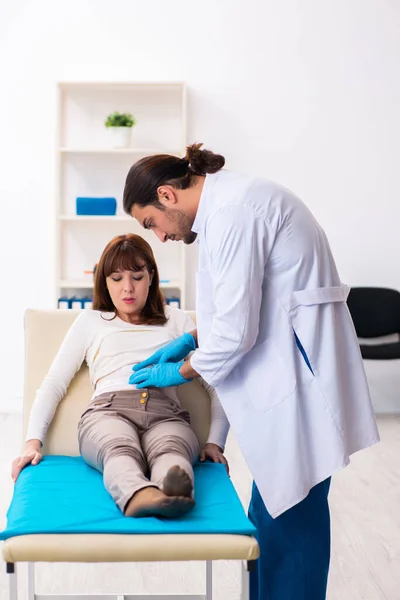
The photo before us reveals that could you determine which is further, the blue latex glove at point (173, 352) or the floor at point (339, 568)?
the floor at point (339, 568)

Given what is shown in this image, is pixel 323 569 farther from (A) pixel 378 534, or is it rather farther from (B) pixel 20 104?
(B) pixel 20 104

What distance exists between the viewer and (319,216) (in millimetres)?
Answer: 4141

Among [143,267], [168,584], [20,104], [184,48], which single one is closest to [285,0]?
[184,48]

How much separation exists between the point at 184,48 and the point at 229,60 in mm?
245

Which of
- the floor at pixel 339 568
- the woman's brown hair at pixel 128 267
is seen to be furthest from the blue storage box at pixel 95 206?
the woman's brown hair at pixel 128 267

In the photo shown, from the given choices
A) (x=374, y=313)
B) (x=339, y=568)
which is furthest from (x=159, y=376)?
(x=374, y=313)

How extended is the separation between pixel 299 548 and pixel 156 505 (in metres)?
0.34

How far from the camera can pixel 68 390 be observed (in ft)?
6.23

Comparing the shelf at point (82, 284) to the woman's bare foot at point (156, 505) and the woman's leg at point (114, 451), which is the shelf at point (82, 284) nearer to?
the woman's leg at point (114, 451)

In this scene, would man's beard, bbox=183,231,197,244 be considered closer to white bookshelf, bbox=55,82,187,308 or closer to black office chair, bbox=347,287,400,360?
white bookshelf, bbox=55,82,187,308

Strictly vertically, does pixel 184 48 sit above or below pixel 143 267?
above

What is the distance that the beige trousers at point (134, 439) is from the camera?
60.1 inches

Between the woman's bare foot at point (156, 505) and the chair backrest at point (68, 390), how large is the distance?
457 mm

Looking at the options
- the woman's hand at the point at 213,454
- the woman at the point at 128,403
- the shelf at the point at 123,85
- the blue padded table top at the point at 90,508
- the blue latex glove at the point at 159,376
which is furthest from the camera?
the shelf at the point at 123,85
